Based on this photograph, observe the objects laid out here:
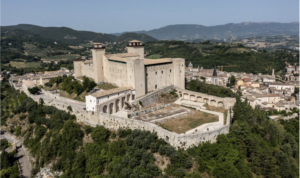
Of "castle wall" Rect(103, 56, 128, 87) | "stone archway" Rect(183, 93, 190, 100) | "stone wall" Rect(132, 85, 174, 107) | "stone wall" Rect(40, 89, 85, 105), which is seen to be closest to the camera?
"stone wall" Rect(132, 85, 174, 107)

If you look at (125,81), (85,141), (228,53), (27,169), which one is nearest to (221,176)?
(85,141)

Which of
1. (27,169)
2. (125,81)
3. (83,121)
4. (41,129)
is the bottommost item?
(27,169)

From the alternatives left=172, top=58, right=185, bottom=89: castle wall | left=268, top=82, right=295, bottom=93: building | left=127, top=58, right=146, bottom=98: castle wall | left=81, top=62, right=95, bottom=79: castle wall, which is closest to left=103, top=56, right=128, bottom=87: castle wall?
left=127, top=58, right=146, bottom=98: castle wall

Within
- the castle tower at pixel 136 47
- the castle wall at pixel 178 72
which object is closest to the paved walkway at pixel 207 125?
the castle wall at pixel 178 72

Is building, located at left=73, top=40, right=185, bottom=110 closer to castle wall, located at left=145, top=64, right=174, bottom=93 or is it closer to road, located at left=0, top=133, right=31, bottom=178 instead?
castle wall, located at left=145, top=64, right=174, bottom=93

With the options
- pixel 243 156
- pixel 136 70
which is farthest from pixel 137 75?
pixel 243 156

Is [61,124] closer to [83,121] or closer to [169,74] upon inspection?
[83,121]

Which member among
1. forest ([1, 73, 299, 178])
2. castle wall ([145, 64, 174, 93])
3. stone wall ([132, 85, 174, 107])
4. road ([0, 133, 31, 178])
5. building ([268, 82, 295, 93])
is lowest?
road ([0, 133, 31, 178])

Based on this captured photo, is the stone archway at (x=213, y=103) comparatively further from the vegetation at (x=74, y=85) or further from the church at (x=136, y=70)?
the vegetation at (x=74, y=85)
